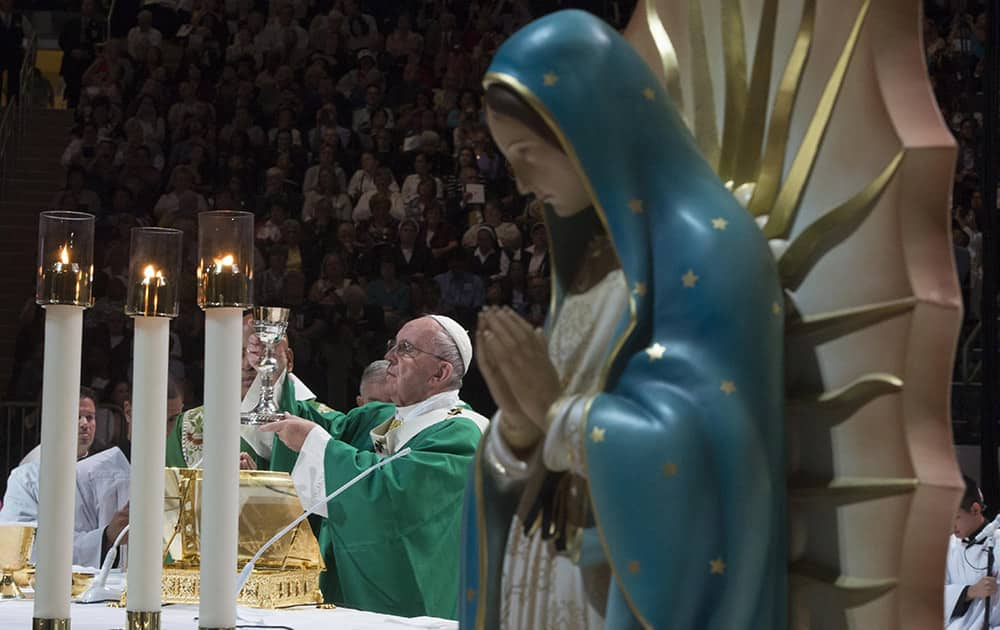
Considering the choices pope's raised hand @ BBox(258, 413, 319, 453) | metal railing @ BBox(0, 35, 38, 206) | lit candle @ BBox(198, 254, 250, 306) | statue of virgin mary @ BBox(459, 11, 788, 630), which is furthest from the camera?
metal railing @ BBox(0, 35, 38, 206)

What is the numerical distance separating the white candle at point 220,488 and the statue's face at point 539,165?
1.66 ft

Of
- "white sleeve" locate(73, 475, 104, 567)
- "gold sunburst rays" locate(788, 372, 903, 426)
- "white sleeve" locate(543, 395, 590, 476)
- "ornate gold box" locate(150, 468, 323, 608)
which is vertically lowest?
"white sleeve" locate(73, 475, 104, 567)

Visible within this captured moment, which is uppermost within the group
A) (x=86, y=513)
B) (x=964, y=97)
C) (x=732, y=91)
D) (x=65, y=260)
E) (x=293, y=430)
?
(x=964, y=97)

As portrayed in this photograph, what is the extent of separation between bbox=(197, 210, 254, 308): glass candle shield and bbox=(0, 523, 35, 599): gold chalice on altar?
168cm

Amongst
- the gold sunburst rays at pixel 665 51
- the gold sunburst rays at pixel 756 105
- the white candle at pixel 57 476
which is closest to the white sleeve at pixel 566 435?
the gold sunburst rays at pixel 756 105

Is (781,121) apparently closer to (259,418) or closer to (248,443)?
(259,418)

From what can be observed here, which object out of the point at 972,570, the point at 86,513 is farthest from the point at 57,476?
the point at 972,570

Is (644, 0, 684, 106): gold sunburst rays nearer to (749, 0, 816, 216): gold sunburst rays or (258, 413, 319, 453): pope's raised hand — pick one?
(749, 0, 816, 216): gold sunburst rays

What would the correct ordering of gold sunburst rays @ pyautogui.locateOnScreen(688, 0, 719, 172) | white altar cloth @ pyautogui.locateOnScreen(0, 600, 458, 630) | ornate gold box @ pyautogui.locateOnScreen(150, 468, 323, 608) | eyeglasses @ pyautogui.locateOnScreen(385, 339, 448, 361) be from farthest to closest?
eyeglasses @ pyautogui.locateOnScreen(385, 339, 448, 361)
ornate gold box @ pyautogui.locateOnScreen(150, 468, 323, 608)
white altar cloth @ pyautogui.locateOnScreen(0, 600, 458, 630)
gold sunburst rays @ pyautogui.locateOnScreen(688, 0, 719, 172)

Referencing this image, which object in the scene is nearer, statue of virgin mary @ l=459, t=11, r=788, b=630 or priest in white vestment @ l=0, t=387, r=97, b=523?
statue of virgin mary @ l=459, t=11, r=788, b=630

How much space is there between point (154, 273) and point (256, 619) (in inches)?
42.3

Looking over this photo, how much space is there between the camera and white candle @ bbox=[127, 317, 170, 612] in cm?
229

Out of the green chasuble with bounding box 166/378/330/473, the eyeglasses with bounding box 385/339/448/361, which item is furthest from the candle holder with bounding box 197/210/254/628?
the eyeglasses with bounding box 385/339/448/361

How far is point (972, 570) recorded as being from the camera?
883 cm
